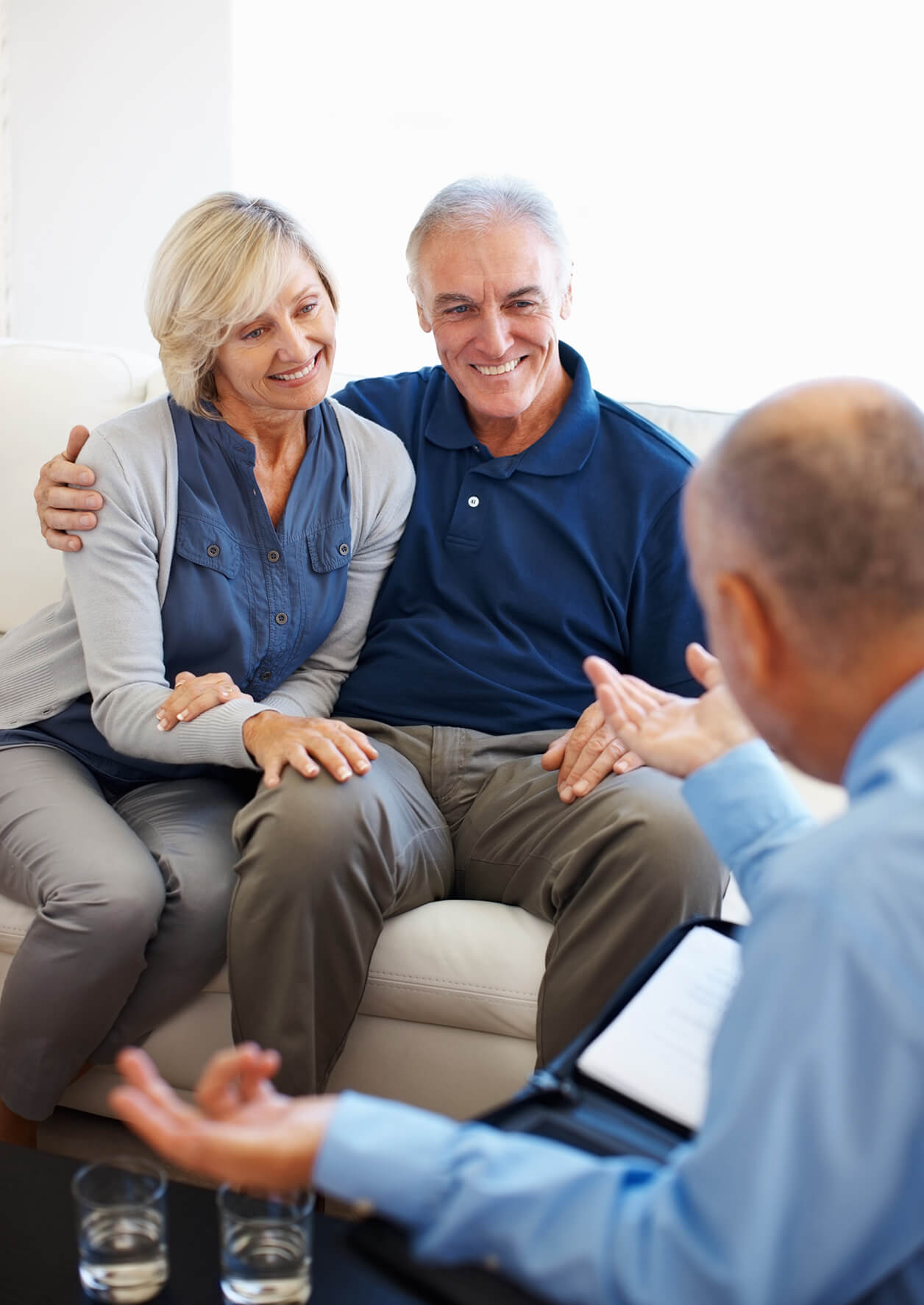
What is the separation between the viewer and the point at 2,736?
1.77 metres

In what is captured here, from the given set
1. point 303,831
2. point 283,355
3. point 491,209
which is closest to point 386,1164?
point 303,831

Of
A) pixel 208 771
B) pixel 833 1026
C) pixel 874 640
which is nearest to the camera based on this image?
pixel 833 1026

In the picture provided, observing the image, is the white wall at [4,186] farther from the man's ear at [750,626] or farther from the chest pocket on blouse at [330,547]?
the man's ear at [750,626]

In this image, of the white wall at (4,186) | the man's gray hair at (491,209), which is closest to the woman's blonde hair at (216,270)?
the man's gray hair at (491,209)

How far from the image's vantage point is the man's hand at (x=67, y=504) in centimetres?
166

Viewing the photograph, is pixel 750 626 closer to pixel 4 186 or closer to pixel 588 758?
pixel 588 758

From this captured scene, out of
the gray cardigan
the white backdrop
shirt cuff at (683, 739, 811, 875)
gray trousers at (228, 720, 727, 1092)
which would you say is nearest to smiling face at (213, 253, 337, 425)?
A: the gray cardigan

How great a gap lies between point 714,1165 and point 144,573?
4.10 feet

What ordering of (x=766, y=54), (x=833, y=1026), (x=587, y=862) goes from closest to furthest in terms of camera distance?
(x=833, y=1026) → (x=587, y=862) → (x=766, y=54)

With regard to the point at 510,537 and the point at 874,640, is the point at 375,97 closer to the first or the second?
the point at 510,537

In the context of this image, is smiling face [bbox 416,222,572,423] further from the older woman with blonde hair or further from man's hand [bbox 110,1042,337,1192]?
man's hand [bbox 110,1042,337,1192]

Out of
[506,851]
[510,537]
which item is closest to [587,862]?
[506,851]

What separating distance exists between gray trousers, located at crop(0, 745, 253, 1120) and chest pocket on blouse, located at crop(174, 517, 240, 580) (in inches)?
13.8

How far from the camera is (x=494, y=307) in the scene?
1836 millimetres
